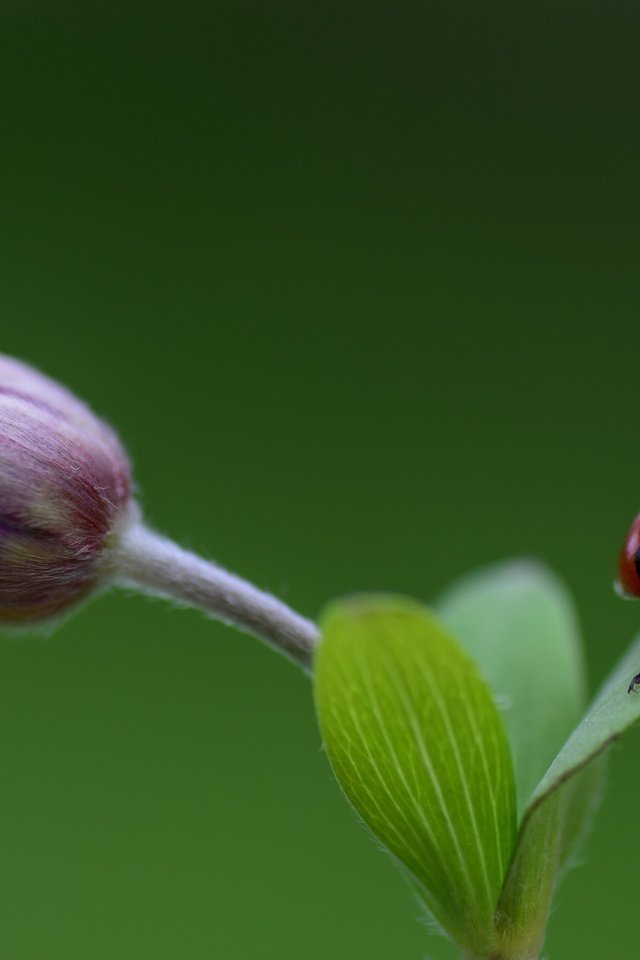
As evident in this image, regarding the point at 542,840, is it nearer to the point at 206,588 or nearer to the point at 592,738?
the point at 592,738

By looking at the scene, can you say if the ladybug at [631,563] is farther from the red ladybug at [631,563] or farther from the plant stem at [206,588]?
the plant stem at [206,588]

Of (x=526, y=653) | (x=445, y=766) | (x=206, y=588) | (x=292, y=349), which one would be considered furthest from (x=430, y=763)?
(x=292, y=349)

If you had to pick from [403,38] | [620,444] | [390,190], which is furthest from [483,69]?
[620,444]

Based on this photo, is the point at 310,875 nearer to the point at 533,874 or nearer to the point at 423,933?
the point at 423,933

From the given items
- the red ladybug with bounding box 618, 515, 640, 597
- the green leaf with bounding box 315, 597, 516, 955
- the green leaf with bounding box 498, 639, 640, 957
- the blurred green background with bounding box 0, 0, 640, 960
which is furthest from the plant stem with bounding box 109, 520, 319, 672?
the blurred green background with bounding box 0, 0, 640, 960

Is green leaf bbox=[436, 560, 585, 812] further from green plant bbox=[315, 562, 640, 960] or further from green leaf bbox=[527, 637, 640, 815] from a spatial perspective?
green leaf bbox=[527, 637, 640, 815]
